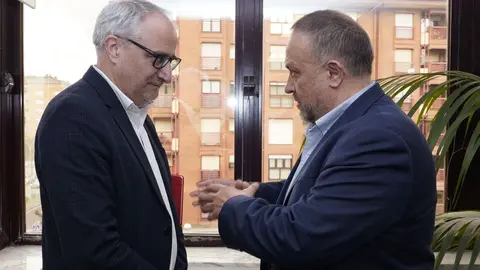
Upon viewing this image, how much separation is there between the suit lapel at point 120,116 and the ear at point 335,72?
1.65 ft

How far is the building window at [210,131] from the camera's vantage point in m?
2.50

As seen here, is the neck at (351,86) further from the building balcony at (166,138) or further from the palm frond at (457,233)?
the building balcony at (166,138)

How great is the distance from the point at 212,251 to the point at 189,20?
1.09 m

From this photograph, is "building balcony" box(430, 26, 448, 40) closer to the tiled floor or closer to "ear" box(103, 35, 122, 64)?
the tiled floor

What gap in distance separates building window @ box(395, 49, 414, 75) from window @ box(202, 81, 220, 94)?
Answer: 0.86 meters

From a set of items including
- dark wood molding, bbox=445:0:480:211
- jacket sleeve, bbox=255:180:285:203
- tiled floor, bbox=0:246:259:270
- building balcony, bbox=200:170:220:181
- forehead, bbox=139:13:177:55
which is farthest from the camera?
building balcony, bbox=200:170:220:181

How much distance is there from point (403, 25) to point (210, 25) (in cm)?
91

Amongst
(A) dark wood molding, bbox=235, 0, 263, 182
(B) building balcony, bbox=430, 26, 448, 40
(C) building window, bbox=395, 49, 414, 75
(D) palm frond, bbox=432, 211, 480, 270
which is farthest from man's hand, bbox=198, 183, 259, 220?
(B) building balcony, bbox=430, 26, 448, 40

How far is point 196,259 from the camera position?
2.30 meters

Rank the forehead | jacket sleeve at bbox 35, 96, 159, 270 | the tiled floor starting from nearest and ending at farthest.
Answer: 1. jacket sleeve at bbox 35, 96, 159, 270
2. the forehead
3. the tiled floor

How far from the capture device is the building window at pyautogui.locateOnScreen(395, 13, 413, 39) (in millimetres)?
2469

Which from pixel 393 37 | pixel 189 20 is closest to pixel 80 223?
pixel 189 20

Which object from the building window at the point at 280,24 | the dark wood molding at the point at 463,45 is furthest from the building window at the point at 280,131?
the dark wood molding at the point at 463,45

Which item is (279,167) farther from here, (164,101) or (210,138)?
(164,101)
